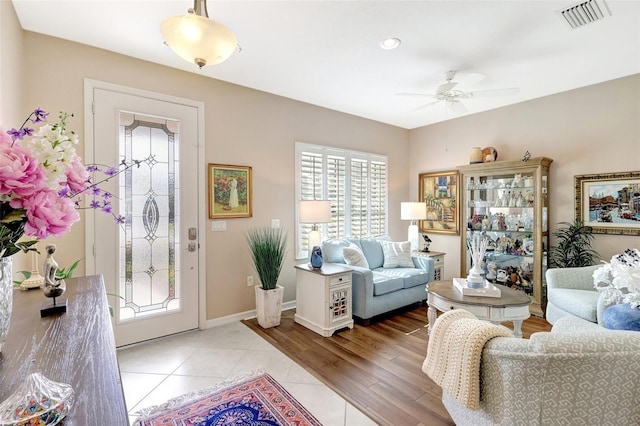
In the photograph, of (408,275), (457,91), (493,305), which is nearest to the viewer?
(493,305)

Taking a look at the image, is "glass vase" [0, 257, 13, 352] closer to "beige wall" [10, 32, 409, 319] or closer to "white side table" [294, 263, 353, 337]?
"beige wall" [10, 32, 409, 319]

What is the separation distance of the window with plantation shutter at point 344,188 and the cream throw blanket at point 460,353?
267 centimetres

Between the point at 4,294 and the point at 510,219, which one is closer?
the point at 4,294

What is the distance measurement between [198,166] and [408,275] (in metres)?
2.86

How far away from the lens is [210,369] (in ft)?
8.27

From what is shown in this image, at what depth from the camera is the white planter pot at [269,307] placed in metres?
3.35

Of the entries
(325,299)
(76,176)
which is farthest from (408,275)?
(76,176)

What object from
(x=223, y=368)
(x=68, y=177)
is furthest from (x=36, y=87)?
(x=223, y=368)

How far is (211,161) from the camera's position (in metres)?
3.35

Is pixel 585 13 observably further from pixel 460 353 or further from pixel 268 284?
pixel 268 284

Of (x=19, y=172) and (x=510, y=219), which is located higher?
(x=19, y=172)

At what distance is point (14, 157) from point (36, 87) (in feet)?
8.66

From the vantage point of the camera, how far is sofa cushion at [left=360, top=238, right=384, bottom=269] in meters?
4.16

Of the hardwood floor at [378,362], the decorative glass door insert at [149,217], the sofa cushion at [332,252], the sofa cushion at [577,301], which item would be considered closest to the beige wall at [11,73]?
the decorative glass door insert at [149,217]
